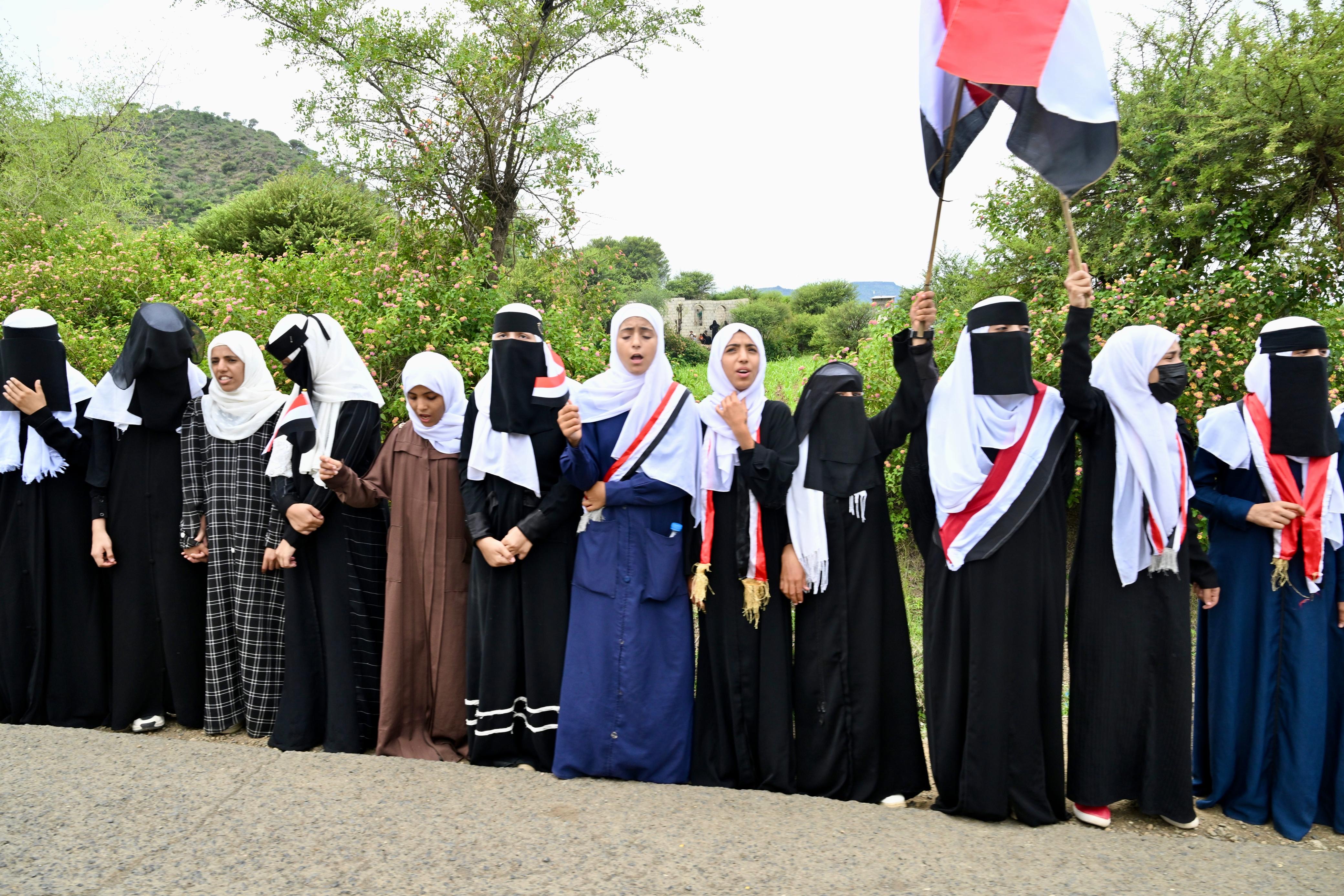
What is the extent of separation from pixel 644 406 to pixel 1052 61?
1.93 meters

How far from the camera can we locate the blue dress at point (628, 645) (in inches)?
137

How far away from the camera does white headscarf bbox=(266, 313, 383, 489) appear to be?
402 centimetres

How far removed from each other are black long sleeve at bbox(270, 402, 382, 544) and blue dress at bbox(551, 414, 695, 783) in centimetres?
106

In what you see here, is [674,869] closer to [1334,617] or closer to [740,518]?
[740,518]

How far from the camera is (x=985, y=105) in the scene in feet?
11.5

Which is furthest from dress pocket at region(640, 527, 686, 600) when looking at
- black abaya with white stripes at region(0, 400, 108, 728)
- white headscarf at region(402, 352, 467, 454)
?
black abaya with white stripes at region(0, 400, 108, 728)

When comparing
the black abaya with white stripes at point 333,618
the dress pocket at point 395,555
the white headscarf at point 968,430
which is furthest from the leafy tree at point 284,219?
the white headscarf at point 968,430

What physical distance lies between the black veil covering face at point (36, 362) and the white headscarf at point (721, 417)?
3111 millimetres

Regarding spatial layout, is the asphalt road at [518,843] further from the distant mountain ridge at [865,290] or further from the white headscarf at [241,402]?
the distant mountain ridge at [865,290]

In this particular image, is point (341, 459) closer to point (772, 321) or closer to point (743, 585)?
point (743, 585)

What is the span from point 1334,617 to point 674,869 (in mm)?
2611

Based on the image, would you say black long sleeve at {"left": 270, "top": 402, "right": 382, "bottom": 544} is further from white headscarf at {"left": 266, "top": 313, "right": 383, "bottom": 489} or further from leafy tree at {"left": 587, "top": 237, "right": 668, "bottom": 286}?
leafy tree at {"left": 587, "top": 237, "right": 668, "bottom": 286}

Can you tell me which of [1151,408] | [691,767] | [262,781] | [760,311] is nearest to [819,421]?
[1151,408]

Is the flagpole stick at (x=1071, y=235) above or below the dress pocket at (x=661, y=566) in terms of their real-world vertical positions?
above
